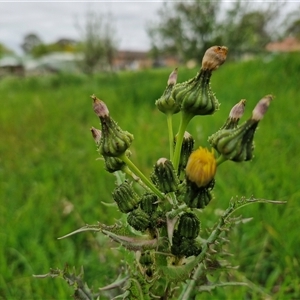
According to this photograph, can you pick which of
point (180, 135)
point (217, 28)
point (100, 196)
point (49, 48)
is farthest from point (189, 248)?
point (49, 48)

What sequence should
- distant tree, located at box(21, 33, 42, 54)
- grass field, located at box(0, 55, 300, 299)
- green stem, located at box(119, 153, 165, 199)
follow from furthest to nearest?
distant tree, located at box(21, 33, 42, 54)
grass field, located at box(0, 55, 300, 299)
green stem, located at box(119, 153, 165, 199)

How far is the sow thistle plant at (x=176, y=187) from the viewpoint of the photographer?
82cm

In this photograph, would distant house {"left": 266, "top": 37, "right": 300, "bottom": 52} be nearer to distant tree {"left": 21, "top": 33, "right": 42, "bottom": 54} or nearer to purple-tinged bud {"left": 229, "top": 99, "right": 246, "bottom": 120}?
purple-tinged bud {"left": 229, "top": 99, "right": 246, "bottom": 120}

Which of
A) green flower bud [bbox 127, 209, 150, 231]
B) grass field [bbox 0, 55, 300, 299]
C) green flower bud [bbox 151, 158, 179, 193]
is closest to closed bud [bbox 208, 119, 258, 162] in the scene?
green flower bud [bbox 151, 158, 179, 193]

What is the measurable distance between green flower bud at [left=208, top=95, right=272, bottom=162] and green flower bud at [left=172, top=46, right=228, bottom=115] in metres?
0.08

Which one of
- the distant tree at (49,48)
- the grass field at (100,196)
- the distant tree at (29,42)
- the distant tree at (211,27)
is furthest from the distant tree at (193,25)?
the distant tree at (29,42)

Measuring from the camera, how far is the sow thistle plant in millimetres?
824

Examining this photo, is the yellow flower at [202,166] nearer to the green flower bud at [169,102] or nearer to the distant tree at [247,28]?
the green flower bud at [169,102]

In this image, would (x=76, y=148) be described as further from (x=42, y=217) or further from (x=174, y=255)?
(x=174, y=255)

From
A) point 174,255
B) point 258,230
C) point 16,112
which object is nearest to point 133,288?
point 174,255

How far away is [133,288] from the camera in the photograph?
0.98 m

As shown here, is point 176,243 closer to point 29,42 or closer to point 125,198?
point 125,198

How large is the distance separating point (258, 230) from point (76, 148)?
2077 mm

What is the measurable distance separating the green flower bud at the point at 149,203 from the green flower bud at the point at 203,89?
0.64ft
